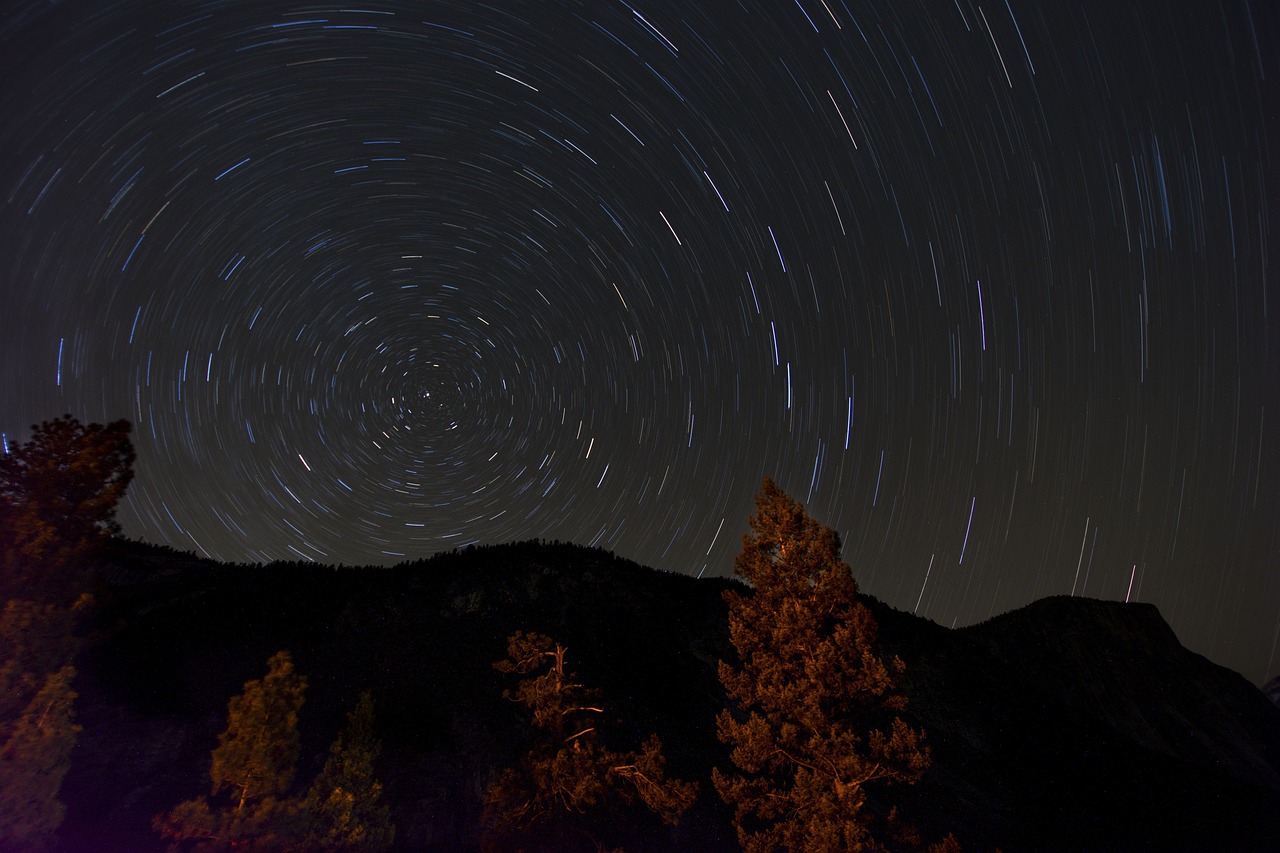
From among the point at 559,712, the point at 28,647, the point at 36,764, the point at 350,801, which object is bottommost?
the point at 350,801

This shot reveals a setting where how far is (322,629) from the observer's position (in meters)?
54.3

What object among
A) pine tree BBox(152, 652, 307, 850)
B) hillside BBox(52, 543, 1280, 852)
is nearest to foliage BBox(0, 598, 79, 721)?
hillside BBox(52, 543, 1280, 852)

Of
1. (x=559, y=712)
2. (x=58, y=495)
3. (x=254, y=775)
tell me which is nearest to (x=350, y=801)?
(x=254, y=775)

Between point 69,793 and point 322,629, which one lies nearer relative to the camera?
point 69,793

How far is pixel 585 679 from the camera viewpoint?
5641 centimetres

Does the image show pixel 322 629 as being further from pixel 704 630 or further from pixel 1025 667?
pixel 1025 667

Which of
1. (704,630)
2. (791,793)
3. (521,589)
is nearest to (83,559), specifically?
(791,793)

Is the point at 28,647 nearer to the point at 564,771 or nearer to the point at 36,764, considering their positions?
the point at 36,764

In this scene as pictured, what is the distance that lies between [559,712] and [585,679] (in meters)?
40.8

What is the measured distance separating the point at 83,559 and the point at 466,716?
35.8 meters

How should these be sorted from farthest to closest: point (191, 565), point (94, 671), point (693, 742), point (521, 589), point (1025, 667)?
point (1025, 667) → point (521, 589) → point (191, 565) → point (693, 742) → point (94, 671)

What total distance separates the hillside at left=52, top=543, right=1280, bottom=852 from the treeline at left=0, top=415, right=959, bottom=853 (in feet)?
7.67

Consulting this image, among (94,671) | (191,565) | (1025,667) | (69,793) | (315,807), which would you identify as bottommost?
(69,793)

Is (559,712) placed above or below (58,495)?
below
